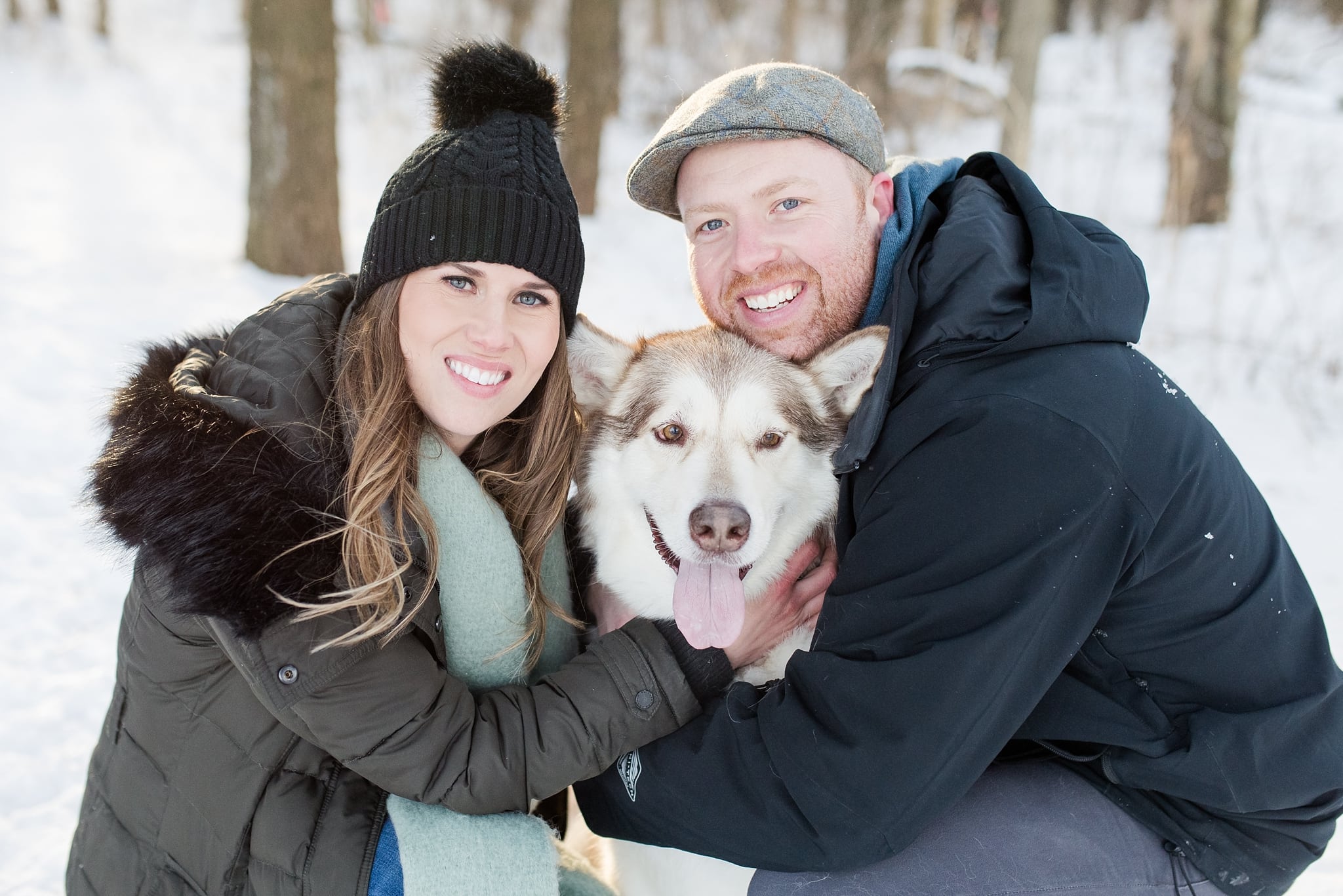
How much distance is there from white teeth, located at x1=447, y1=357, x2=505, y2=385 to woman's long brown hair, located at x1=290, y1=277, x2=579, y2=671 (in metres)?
0.13

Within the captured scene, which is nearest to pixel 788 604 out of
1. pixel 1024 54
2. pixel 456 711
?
pixel 456 711

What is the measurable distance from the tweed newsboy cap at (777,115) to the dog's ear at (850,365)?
563 mm

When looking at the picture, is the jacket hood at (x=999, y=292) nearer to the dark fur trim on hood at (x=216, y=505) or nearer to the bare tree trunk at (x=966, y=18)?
the dark fur trim on hood at (x=216, y=505)

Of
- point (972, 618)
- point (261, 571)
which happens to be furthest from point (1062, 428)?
point (261, 571)

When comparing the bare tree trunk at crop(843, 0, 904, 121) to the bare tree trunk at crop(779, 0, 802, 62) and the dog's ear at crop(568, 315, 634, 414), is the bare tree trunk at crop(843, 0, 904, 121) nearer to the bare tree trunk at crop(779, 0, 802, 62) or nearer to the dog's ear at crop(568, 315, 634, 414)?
the bare tree trunk at crop(779, 0, 802, 62)

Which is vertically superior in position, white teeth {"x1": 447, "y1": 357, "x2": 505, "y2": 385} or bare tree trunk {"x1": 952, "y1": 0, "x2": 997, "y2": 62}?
bare tree trunk {"x1": 952, "y1": 0, "x2": 997, "y2": 62}

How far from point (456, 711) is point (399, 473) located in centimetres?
56

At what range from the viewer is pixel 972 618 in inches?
72.1

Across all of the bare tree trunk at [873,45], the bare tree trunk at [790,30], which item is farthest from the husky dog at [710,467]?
the bare tree trunk at [790,30]

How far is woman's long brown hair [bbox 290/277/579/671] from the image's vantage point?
204 cm

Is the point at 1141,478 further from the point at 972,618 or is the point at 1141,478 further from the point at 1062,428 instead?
the point at 972,618

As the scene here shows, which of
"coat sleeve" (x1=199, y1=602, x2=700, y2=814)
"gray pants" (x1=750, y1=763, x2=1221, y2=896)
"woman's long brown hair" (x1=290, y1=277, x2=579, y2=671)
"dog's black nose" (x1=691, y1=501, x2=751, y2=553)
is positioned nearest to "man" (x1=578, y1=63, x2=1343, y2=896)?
"gray pants" (x1=750, y1=763, x2=1221, y2=896)

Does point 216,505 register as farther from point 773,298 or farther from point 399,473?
point 773,298

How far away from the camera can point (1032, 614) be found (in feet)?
5.93
